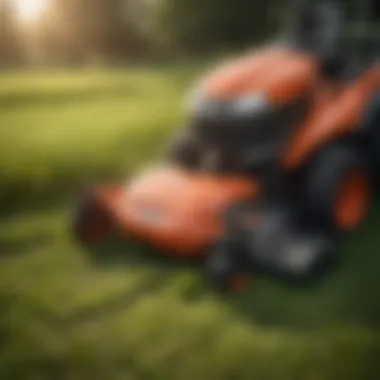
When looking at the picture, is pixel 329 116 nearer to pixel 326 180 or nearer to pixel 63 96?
pixel 326 180

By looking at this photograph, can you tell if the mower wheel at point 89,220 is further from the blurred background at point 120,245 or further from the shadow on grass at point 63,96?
the shadow on grass at point 63,96

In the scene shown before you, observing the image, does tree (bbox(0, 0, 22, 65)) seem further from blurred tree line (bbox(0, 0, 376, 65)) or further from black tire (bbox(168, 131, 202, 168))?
black tire (bbox(168, 131, 202, 168))

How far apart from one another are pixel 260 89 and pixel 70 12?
32 cm

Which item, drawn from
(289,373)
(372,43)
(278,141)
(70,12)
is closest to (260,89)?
(278,141)

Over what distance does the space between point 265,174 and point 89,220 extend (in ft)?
0.92

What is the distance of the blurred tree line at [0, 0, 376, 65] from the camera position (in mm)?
1144

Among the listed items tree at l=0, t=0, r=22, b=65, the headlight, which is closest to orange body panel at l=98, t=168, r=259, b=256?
the headlight

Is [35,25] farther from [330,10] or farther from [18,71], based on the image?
[330,10]

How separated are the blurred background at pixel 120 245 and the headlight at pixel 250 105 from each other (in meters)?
0.07

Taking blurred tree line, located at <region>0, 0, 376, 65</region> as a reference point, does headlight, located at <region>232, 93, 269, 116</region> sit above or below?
below

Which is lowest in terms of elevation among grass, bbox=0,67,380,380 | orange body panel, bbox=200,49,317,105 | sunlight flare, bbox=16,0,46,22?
grass, bbox=0,67,380,380

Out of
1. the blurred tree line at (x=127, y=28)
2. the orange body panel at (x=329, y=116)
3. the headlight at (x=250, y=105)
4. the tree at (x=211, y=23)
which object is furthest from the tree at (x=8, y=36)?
the orange body panel at (x=329, y=116)

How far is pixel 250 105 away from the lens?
3.77 ft

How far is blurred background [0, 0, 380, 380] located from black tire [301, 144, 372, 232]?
0.21 feet
